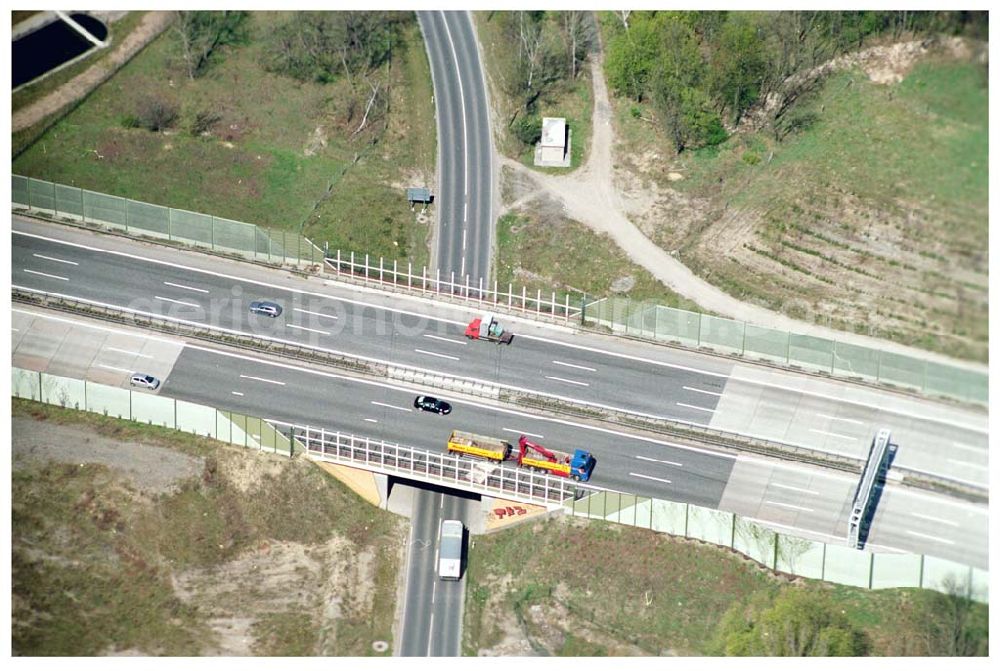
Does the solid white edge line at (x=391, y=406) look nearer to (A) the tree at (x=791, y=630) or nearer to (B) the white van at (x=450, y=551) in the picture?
(B) the white van at (x=450, y=551)

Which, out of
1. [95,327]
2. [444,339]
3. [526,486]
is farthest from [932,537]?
[95,327]

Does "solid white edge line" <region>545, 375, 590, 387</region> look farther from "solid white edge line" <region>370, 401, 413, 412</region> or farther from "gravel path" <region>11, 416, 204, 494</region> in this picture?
"gravel path" <region>11, 416, 204, 494</region>

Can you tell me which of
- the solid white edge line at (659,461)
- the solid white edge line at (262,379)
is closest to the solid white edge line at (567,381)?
the solid white edge line at (659,461)

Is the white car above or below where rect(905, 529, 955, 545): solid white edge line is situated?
above

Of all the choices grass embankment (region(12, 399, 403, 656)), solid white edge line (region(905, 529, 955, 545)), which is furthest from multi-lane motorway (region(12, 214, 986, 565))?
grass embankment (region(12, 399, 403, 656))

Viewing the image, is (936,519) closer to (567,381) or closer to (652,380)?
(652,380)

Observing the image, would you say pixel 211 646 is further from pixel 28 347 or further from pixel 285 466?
pixel 28 347
